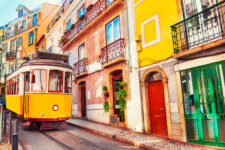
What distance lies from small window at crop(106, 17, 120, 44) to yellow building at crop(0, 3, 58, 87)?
15.7m

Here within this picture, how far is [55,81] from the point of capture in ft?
28.3

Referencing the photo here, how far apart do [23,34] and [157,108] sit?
92.9 feet

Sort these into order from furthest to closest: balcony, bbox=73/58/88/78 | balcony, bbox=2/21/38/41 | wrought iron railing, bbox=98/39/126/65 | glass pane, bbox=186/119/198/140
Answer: balcony, bbox=2/21/38/41 < balcony, bbox=73/58/88/78 < wrought iron railing, bbox=98/39/126/65 < glass pane, bbox=186/119/198/140

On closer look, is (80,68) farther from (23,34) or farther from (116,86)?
(23,34)

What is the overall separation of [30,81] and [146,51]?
17.8 ft

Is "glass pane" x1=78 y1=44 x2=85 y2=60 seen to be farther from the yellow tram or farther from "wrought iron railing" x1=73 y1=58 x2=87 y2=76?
the yellow tram

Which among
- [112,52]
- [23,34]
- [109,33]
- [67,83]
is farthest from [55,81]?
[23,34]

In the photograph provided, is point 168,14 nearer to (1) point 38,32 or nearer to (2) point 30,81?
(2) point 30,81

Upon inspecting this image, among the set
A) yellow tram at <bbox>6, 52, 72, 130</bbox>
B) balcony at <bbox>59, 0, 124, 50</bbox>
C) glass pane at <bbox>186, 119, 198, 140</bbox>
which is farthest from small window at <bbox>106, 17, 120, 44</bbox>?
glass pane at <bbox>186, 119, 198, 140</bbox>

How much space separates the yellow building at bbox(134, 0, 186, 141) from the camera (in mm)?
6715

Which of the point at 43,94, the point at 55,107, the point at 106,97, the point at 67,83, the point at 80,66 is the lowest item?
the point at 55,107

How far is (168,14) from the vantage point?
7.02 meters

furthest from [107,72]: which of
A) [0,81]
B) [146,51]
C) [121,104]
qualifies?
[0,81]

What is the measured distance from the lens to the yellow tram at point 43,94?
7953 mm
